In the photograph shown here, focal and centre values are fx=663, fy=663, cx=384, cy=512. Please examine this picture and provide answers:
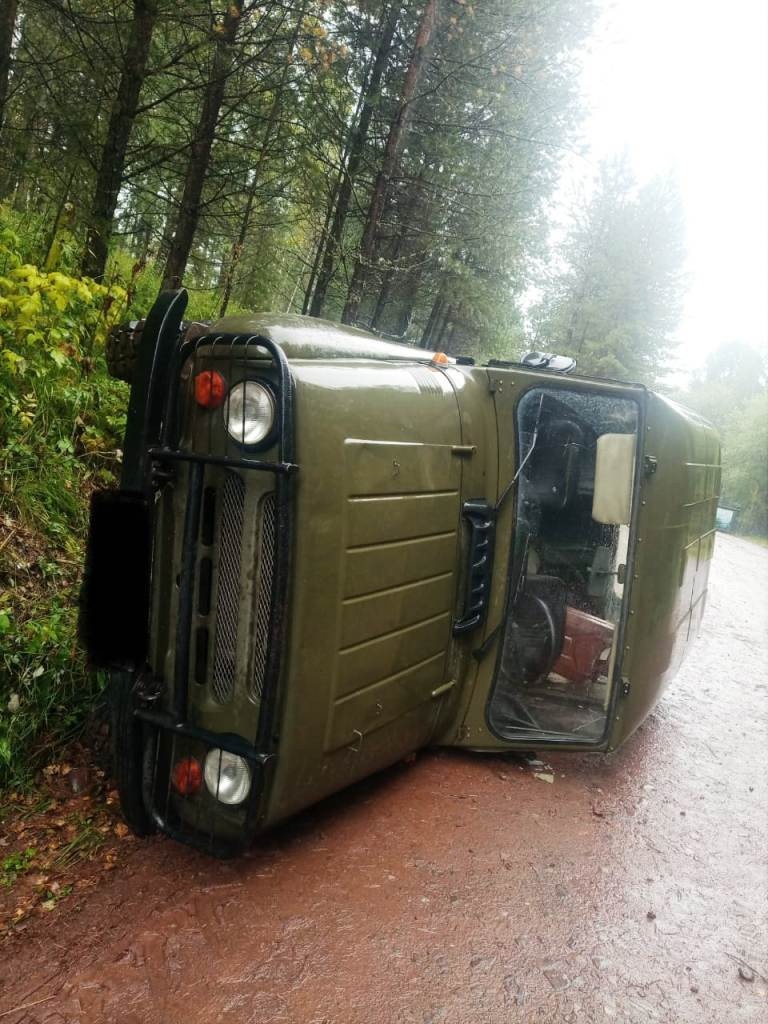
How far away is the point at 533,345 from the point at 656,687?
2348 cm

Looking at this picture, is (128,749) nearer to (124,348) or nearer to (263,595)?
(263,595)

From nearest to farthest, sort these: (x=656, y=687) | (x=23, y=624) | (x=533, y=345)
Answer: (x=23, y=624), (x=656, y=687), (x=533, y=345)

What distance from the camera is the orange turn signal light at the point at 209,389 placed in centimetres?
251

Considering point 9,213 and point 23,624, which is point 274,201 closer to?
point 9,213

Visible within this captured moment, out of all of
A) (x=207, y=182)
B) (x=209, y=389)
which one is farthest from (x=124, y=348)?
(x=207, y=182)

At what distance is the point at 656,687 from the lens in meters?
4.52

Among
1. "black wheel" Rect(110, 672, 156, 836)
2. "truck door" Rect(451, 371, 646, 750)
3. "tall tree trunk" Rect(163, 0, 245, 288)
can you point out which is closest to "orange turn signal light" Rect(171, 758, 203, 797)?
"black wheel" Rect(110, 672, 156, 836)

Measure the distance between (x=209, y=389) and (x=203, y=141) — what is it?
560 cm

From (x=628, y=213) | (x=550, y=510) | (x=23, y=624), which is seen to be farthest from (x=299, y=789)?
(x=628, y=213)

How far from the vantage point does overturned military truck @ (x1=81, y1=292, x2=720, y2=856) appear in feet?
8.12

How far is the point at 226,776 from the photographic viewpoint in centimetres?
254

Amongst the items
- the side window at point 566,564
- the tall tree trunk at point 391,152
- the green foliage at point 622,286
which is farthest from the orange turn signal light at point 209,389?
the green foliage at point 622,286

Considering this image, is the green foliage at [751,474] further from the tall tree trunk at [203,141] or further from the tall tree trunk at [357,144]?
the tall tree trunk at [203,141]

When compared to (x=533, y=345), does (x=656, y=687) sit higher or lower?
lower
